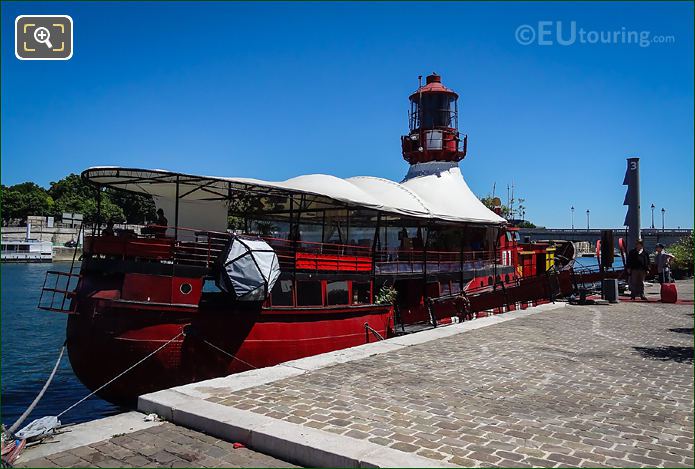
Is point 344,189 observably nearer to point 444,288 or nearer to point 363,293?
point 363,293

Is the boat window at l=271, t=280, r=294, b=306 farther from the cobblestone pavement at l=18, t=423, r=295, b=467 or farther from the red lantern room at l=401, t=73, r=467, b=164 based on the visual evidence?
the red lantern room at l=401, t=73, r=467, b=164

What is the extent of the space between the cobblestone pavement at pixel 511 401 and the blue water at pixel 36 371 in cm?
964

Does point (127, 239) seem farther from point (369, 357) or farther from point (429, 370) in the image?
point (429, 370)

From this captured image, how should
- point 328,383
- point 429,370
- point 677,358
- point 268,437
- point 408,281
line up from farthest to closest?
point 408,281 < point 677,358 < point 429,370 < point 328,383 < point 268,437

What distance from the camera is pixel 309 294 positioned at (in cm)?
1491

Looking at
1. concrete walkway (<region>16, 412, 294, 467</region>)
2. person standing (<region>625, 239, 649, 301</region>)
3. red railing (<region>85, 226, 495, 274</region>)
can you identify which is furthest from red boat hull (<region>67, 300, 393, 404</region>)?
person standing (<region>625, 239, 649, 301</region>)

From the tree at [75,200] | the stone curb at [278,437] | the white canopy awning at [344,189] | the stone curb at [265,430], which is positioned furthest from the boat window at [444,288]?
the tree at [75,200]

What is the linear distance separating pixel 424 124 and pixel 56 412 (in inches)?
953

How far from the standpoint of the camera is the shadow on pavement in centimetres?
1062

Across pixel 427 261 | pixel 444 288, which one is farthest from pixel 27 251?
pixel 427 261

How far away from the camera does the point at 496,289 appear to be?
2456 centimetres

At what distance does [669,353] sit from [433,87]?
23510 millimetres

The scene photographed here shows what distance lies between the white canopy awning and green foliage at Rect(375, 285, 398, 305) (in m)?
2.77

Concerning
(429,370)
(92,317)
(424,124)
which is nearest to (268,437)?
(429,370)
